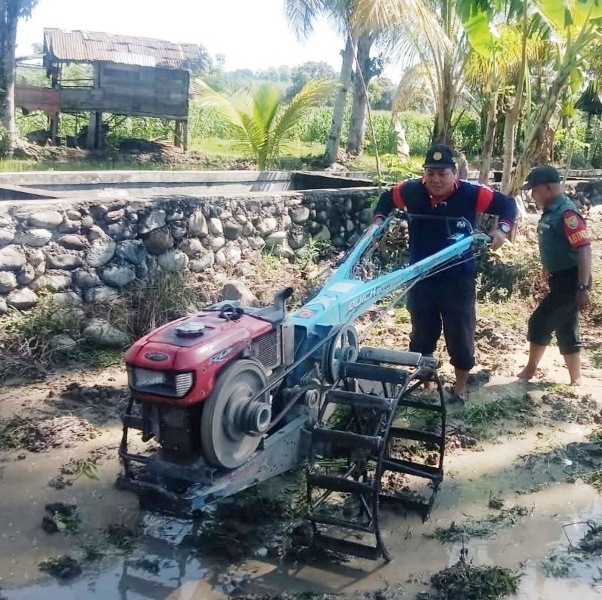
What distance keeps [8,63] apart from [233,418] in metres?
16.9

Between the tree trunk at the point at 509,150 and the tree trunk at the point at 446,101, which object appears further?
the tree trunk at the point at 509,150

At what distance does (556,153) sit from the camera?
2211 centimetres

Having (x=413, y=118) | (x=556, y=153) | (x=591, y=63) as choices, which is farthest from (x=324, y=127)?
(x=591, y=63)

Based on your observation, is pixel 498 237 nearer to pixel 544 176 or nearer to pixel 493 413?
pixel 544 176

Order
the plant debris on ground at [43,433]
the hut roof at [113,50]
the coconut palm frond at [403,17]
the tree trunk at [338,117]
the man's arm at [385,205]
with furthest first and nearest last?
the hut roof at [113,50]
the tree trunk at [338,117]
the coconut palm frond at [403,17]
the man's arm at [385,205]
the plant debris on ground at [43,433]

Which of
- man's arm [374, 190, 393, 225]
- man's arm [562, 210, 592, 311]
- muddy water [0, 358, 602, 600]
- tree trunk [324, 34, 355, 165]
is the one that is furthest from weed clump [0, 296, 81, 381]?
tree trunk [324, 34, 355, 165]

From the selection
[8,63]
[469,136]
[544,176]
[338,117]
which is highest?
[8,63]

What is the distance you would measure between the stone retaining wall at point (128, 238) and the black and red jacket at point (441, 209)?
8.30 feet

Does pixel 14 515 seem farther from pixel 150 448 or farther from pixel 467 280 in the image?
pixel 467 280

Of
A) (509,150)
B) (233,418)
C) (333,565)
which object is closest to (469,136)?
(509,150)

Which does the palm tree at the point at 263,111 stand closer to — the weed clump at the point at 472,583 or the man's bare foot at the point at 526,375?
the man's bare foot at the point at 526,375

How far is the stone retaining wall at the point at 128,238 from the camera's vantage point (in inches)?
257

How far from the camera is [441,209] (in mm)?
5680

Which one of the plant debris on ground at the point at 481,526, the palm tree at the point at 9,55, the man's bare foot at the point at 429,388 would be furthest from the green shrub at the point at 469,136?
the plant debris on ground at the point at 481,526
